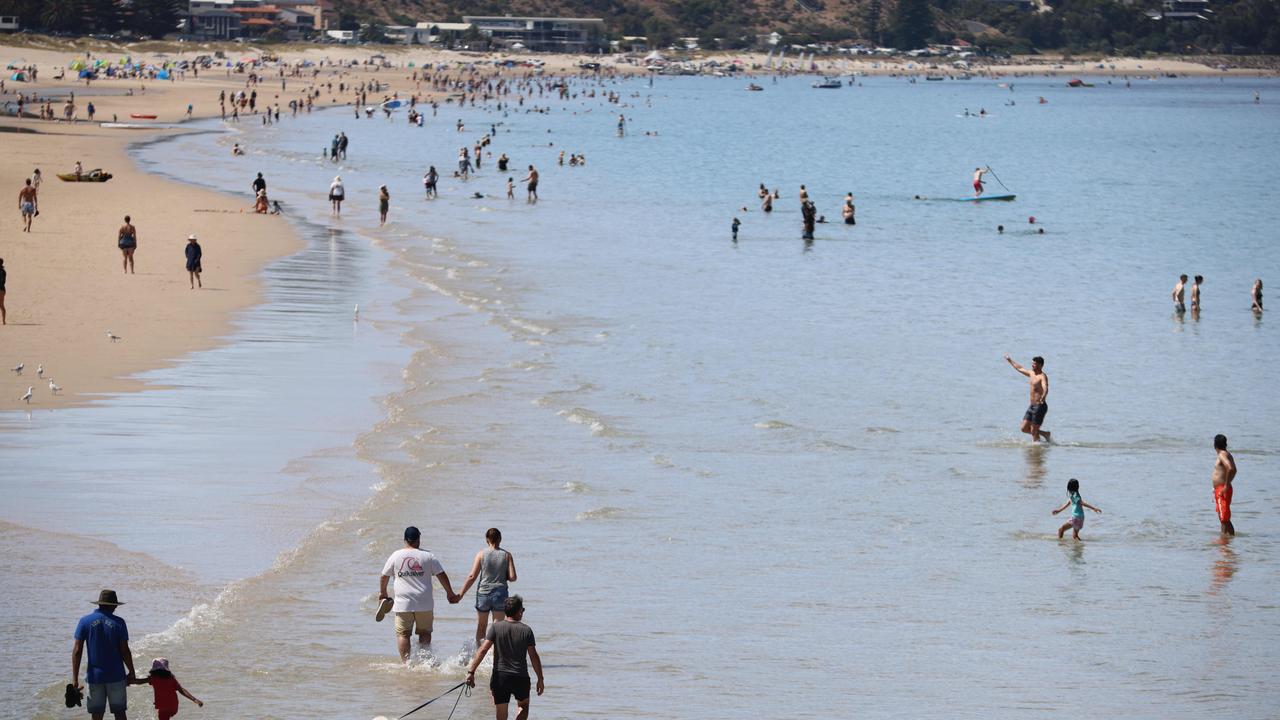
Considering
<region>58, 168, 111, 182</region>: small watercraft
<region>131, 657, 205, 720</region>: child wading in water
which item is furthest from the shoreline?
<region>131, 657, 205, 720</region>: child wading in water

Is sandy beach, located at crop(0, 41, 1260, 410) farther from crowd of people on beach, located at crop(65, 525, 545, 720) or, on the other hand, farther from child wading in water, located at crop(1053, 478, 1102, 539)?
child wading in water, located at crop(1053, 478, 1102, 539)

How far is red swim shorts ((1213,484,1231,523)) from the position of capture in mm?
20516


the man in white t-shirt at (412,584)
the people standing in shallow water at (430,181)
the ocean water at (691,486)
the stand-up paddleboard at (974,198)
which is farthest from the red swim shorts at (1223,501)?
the stand-up paddleboard at (974,198)

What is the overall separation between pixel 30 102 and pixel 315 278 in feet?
242

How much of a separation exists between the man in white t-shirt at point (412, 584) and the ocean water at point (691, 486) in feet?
2.00

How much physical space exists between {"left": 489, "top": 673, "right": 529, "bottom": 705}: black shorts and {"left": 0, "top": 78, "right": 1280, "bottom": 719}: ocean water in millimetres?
1713

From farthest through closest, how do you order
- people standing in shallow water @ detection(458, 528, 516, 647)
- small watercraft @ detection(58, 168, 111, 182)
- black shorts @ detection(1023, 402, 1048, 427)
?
small watercraft @ detection(58, 168, 111, 182) < black shorts @ detection(1023, 402, 1048, 427) < people standing in shallow water @ detection(458, 528, 516, 647)

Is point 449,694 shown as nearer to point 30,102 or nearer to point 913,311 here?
point 913,311

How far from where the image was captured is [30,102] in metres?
104

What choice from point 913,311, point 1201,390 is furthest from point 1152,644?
point 913,311

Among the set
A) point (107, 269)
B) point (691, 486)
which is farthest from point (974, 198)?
point (691, 486)

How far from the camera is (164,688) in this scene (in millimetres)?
11859

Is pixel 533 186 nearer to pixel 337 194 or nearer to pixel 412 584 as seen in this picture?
pixel 337 194

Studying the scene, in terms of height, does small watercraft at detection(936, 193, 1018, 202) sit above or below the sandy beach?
above
